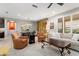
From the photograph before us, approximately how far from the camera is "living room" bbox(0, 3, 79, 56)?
407 cm

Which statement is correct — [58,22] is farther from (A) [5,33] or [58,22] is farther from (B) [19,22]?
(A) [5,33]

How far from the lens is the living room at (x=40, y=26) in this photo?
4070 millimetres

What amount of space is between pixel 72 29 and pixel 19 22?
2.76 m

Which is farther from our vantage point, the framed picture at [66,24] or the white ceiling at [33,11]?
the framed picture at [66,24]

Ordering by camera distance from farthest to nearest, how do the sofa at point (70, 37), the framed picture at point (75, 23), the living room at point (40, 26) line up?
the framed picture at point (75, 23) → the sofa at point (70, 37) → the living room at point (40, 26)

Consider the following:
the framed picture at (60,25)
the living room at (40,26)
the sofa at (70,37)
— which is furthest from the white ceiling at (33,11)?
the sofa at (70,37)

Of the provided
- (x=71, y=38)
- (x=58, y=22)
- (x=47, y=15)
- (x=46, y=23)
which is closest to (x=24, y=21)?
(x=46, y=23)

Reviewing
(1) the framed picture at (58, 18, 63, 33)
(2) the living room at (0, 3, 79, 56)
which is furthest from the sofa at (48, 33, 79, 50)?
(1) the framed picture at (58, 18, 63, 33)

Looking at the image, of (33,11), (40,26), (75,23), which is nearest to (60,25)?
(75,23)

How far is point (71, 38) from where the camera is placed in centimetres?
498

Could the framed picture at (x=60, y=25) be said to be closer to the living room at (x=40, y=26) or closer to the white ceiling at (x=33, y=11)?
the living room at (x=40, y=26)

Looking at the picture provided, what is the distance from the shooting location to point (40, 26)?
4414 mm

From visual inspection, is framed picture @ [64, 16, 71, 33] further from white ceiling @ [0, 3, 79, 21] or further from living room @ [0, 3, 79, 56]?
white ceiling @ [0, 3, 79, 21]

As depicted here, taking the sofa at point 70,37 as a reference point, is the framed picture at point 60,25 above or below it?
above
